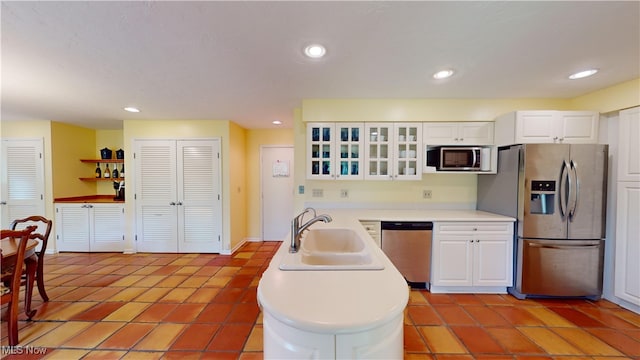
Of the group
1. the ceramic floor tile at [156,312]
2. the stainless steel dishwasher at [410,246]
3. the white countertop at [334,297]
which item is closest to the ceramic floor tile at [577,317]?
the stainless steel dishwasher at [410,246]

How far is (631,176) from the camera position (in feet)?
7.74

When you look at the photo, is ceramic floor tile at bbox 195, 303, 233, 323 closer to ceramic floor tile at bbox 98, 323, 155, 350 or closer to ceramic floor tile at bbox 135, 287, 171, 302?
ceramic floor tile at bbox 98, 323, 155, 350

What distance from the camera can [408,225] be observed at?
2.75 m

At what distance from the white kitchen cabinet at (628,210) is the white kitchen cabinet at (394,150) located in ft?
5.96

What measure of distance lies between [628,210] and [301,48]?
11.0 feet

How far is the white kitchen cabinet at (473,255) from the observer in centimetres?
269

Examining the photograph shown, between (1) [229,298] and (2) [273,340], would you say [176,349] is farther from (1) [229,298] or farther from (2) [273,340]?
(2) [273,340]

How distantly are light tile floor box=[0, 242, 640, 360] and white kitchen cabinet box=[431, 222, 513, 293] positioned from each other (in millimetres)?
159

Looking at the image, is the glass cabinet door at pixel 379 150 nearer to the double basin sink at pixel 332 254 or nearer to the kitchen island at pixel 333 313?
the double basin sink at pixel 332 254

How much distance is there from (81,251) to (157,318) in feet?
10.2

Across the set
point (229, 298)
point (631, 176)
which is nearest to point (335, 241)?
point (229, 298)

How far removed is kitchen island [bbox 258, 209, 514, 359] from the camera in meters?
0.83

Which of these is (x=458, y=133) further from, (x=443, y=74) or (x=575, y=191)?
(x=575, y=191)

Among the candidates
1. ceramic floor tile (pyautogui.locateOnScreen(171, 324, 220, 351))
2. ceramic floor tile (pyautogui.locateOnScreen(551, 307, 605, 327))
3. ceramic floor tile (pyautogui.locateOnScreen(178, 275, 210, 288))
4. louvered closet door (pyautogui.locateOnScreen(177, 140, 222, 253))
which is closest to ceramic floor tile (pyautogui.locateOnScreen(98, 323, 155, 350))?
ceramic floor tile (pyautogui.locateOnScreen(171, 324, 220, 351))
